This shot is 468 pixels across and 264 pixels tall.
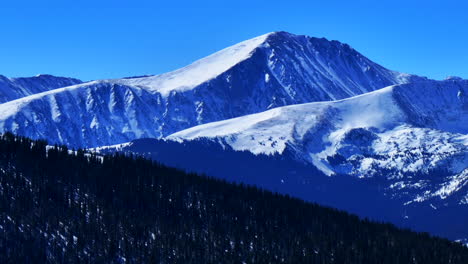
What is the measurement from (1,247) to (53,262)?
11327 millimetres

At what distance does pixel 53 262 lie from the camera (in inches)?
7771

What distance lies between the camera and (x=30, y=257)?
198750mm

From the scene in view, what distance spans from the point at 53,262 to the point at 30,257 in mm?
5070

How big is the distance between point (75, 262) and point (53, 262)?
15.2 feet

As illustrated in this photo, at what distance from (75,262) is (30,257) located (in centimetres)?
890

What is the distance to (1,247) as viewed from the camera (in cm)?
19962

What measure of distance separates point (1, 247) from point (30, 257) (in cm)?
631

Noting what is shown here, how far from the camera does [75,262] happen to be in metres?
200
